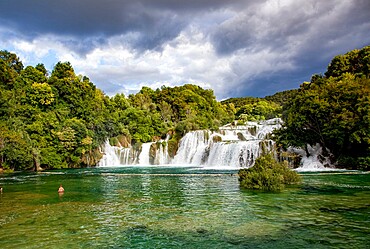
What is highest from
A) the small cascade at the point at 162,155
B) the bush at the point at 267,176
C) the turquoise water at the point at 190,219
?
the small cascade at the point at 162,155

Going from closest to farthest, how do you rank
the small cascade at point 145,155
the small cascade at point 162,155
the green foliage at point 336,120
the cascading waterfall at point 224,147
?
the green foliage at point 336,120, the cascading waterfall at point 224,147, the small cascade at point 162,155, the small cascade at point 145,155

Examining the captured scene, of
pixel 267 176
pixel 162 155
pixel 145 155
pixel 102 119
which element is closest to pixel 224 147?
pixel 162 155

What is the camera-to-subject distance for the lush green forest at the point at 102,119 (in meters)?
26.9

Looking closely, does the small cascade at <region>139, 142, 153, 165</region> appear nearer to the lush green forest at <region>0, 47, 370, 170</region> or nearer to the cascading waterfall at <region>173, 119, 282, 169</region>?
the lush green forest at <region>0, 47, 370, 170</region>

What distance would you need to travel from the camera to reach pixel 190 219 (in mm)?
9930

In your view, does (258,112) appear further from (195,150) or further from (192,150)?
(195,150)

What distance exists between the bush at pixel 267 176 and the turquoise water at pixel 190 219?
2.99ft

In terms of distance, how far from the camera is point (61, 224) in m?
9.45

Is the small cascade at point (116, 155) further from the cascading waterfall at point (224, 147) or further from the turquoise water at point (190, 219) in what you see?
the turquoise water at point (190, 219)

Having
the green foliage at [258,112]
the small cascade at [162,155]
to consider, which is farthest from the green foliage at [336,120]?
the green foliage at [258,112]

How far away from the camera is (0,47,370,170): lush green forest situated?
1059 inches

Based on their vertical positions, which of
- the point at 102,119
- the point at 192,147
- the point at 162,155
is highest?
the point at 102,119

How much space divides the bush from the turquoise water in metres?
0.91

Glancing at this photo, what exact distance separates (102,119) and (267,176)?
3337cm
